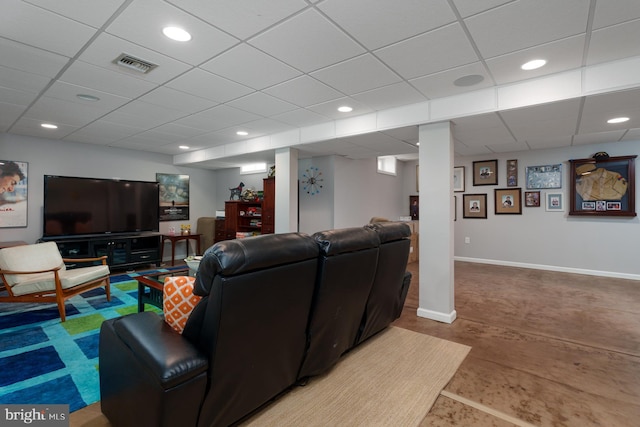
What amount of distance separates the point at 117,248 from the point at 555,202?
8.10 metres

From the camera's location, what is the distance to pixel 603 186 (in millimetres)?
5242

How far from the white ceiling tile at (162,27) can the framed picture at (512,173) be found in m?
5.95

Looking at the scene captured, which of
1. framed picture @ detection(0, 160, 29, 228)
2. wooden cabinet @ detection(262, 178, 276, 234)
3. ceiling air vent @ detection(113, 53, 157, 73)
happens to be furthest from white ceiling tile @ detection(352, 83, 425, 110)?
framed picture @ detection(0, 160, 29, 228)

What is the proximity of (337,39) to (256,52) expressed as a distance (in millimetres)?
627

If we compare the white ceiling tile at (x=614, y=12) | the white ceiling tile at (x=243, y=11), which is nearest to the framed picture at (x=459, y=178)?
the white ceiling tile at (x=614, y=12)

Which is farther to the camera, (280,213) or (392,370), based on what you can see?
(280,213)

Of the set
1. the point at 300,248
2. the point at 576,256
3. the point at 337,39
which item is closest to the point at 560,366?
the point at 300,248

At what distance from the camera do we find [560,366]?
2354 millimetres

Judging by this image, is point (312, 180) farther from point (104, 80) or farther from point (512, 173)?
point (512, 173)

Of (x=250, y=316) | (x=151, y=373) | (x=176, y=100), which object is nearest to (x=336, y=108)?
(x=176, y=100)

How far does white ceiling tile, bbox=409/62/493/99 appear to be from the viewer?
2.60 meters

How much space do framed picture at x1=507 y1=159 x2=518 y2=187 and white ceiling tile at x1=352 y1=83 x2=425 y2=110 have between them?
12.7 feet

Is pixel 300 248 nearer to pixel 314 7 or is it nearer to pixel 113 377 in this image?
pixel 113 377

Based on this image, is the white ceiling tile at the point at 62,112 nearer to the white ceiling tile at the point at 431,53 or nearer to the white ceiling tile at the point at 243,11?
the white ceiling tile at the point at 243,11
